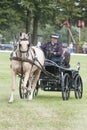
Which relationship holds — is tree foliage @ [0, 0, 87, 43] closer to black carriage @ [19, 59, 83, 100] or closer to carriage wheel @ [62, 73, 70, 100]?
black carriage @ [19, 59, 83, 100]

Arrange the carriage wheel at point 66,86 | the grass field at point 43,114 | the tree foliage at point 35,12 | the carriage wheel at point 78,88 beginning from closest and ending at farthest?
1. the grass field at point 43,114
2. the carriage wheel at point 66,86
3. the carriage wheel at point 78,88
4. the tree foliage at point 35,12

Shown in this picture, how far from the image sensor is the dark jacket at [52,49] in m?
13.9

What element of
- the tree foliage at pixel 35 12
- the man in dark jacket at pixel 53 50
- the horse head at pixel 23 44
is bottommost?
the tree foliage at pixel 35 12

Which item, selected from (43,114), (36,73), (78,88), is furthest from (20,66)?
(78,88)

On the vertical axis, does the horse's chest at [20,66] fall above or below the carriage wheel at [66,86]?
above

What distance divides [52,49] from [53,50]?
40 millimetres

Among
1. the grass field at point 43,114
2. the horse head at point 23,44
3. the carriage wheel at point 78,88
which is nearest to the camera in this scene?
the grass field at point 43,114

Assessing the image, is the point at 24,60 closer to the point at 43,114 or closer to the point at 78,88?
the point at 43,114

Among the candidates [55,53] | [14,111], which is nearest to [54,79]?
[55,53]

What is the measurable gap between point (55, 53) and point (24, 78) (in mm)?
1529

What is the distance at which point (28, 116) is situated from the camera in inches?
401

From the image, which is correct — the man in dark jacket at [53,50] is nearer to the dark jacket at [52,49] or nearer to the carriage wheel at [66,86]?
the dark jacket at [52,49]

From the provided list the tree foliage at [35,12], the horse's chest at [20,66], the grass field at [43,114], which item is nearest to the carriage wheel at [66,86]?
the grass field at [43,114]

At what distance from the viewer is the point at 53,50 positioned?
1396cm
